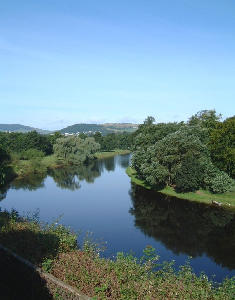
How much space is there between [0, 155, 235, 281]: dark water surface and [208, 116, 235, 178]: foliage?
10932 millimetres

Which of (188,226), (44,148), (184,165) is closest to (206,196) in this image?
(184,165)

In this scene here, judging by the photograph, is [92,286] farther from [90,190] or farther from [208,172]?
[90,190]

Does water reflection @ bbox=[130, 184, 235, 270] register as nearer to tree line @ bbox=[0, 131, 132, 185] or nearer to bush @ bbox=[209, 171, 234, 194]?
bush @ bbox=[209, 171, 234, 194]

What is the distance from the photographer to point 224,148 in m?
50.5

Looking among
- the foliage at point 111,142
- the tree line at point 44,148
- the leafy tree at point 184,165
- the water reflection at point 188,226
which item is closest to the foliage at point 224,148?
the leafy tree at point 184,165

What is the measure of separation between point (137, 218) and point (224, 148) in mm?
22329

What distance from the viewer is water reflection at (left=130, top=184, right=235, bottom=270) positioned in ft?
93.4

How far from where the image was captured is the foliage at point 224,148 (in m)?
49.2

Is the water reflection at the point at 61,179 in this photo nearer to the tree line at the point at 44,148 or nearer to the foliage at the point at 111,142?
the tree line at the point at 44,148

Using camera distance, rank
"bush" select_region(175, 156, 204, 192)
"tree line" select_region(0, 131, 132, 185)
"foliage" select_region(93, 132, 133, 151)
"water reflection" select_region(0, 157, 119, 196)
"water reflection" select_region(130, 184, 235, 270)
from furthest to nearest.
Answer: "foliage" select_region(93, 132, 133, 151) → "tree line" select_region(0, 131, 132, 185) → "water reflection" select_region(0, 157, 119, 196) → "bush" select_region(175, 156, 204, 192) → "water reflection" select_region(130, 184, 235, 270)

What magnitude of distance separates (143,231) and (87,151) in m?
68.3

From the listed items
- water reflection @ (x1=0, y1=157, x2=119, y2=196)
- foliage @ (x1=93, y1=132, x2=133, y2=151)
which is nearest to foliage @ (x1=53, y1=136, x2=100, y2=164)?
water reflection @ (x1=0, y1=157, x2=119, y2=196)

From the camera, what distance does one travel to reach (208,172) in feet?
156

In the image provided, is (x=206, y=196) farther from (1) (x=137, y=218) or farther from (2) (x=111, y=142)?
(2) (x=111, y=142)
